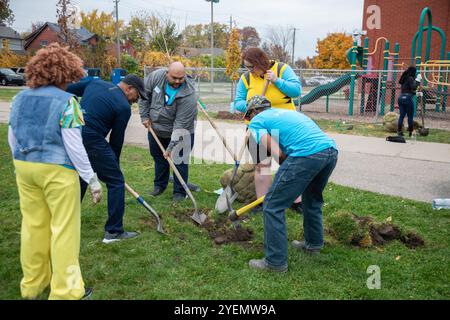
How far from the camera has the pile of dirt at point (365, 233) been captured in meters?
4.12

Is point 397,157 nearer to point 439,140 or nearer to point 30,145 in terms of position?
point 439,140

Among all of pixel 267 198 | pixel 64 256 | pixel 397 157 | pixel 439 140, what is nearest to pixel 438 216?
pixel 267 198

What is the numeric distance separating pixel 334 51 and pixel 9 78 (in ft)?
75.1

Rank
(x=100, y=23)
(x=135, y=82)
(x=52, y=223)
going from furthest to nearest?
(x=100, y=23)
(x=135, y=82)
(x=52, y=223)

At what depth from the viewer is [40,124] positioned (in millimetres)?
2711

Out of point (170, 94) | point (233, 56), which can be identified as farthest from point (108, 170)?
point (233, 56)

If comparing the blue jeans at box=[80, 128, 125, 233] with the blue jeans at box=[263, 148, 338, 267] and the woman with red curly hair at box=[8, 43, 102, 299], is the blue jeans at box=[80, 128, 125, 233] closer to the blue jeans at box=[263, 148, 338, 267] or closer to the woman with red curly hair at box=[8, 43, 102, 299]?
the woman with red curly hair at box=[8, 43, 102, 299]

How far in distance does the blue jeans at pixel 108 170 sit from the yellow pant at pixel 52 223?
40.1 inches

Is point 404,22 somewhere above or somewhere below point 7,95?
above

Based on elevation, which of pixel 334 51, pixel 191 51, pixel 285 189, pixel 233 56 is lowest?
pixel 285 189

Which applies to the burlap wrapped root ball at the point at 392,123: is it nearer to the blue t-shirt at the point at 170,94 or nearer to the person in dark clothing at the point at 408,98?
the person in dark clothing at the point at 408,98

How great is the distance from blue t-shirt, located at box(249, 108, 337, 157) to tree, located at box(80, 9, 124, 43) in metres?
42.6

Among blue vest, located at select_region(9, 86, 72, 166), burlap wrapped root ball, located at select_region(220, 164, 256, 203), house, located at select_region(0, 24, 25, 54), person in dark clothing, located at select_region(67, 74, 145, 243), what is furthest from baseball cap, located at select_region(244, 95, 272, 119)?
house, located at select_region(0, 24, 25, 54)

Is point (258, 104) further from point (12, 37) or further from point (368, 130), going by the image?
point (12, 37)
